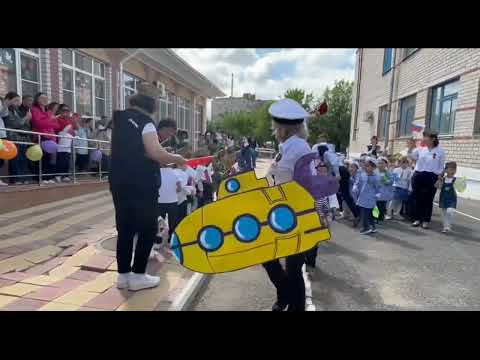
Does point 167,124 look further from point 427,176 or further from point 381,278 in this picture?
point 427,176

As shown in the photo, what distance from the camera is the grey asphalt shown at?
2898mm

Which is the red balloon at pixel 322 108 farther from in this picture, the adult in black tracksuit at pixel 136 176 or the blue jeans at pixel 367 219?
the adult in black tracksuit at pixel 136 176

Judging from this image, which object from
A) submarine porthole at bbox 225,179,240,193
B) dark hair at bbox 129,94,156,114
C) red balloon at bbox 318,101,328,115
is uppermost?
red balloon at bbox 318,101,328,115

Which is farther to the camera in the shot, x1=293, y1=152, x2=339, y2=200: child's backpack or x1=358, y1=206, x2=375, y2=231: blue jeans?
x1=358, y1=206, x2=375, y2=231: blue jeans

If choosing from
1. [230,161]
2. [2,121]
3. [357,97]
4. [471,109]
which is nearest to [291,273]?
[230,161]

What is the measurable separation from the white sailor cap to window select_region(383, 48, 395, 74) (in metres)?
14.8

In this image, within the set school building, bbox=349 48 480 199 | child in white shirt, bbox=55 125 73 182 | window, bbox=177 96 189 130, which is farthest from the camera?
window, bbox=177 96 189 130

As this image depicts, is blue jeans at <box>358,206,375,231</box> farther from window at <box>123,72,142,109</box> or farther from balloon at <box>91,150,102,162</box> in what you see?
window at <box>123,72,142,109</box>

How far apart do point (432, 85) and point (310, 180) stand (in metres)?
11.2

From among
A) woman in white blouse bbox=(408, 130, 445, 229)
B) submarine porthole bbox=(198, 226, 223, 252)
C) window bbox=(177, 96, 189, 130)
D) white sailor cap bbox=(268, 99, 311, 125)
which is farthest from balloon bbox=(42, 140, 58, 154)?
window bbox=(177, 96, 189, 130)

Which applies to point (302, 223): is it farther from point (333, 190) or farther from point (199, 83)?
point (199, 83)

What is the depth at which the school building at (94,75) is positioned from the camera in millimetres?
7532

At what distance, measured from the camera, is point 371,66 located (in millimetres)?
18812

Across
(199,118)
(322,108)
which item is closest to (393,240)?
(322,108)
